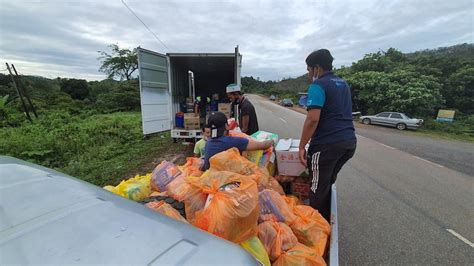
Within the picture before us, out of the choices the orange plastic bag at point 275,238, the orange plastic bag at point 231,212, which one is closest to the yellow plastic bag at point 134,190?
the orange plastic bag at point 231,212

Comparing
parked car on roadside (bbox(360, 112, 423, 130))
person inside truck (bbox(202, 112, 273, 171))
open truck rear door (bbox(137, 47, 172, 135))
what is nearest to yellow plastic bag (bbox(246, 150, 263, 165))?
person inside truck (bbox(202, 112, 273, 171))

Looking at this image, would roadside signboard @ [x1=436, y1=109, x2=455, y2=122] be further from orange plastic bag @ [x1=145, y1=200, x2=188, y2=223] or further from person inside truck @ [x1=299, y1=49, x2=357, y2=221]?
orange plastic bag @ [x1=145, y1=200, x2=188, y2=223]

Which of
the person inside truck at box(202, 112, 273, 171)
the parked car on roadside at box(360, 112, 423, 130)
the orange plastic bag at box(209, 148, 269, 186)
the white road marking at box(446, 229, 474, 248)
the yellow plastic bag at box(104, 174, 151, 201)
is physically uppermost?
the person inside truck at box(202, 112, 273, 171)

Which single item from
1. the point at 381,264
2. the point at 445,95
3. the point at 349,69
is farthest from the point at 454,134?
the point at 381,264

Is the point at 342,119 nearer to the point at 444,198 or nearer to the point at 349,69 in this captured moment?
Result: the point at 444,198

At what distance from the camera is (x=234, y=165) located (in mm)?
2209

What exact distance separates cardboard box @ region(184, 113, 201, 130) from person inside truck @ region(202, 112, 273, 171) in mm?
5200

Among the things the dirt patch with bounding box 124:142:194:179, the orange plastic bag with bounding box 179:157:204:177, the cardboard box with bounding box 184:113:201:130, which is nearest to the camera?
the orange plastic bag with bounding box 179:157:204:177

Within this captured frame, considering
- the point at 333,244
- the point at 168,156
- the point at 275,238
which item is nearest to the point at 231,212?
the point at 275,238

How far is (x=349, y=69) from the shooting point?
1133 inches

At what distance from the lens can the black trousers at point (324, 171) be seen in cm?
235

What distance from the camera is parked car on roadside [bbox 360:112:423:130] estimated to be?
54.0ft

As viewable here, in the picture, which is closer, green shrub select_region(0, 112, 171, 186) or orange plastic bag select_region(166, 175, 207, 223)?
orange plastic bag select_region(166, 175, 207, 223)

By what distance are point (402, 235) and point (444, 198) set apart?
6.93ft
